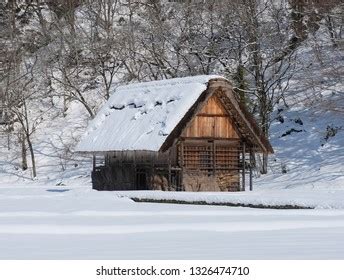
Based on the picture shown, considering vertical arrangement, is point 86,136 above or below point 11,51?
below

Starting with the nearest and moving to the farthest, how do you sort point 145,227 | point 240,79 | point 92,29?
1. point 145,227
2. point 240,79
3. point 92,29

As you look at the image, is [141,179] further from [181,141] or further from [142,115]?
[181,141]

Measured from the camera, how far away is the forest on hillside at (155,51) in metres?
48.4

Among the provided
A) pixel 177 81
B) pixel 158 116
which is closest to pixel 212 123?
pixel 158 116

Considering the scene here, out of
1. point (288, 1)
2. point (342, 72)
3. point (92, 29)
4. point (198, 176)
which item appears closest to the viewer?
point (198, 176)

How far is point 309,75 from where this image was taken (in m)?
48.4

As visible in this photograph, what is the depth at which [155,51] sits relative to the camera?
5181 cm

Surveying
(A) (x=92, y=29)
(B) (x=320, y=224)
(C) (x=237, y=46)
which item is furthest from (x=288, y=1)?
(B) (x=320, y=224)

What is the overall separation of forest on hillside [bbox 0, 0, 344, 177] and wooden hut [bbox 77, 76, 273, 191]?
7190mm

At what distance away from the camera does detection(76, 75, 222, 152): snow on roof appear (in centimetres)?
3575

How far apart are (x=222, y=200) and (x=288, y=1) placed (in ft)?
109

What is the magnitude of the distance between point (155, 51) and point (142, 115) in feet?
46.0

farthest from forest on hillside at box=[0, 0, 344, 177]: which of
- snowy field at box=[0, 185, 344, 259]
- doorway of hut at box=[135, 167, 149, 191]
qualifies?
snowy field at box=[0, 185, 344, 259]

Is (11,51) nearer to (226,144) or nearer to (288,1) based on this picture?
(288,1)
